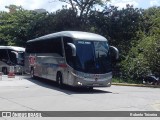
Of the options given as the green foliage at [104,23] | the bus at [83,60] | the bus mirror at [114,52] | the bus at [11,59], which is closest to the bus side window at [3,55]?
the bus at [11,59]

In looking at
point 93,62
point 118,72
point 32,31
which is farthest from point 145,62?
point 32,31

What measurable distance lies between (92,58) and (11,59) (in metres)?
21.3

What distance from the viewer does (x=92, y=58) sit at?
19422 millimetres

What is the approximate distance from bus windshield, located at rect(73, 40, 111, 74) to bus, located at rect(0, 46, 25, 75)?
19923 mm

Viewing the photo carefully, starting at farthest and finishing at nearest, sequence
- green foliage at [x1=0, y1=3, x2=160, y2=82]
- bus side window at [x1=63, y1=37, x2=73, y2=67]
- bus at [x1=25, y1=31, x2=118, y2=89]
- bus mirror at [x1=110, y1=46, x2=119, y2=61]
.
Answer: green foliage at [x1=0, y1=3, x2=160, y2=82] < bus mirror at [x1=110, y1=46, x2=119, y2=61] < bus side window at [x1=63, y1=37, x2=73, y2=67] < bus at [x1=25, y1=31, x2=118, y2=89]

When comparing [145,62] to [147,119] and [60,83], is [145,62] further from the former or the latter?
[147,119]

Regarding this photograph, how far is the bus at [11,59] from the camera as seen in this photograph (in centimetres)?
3841

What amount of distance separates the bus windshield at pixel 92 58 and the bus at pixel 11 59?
19923 millimetres

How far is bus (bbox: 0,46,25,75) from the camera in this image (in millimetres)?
38406

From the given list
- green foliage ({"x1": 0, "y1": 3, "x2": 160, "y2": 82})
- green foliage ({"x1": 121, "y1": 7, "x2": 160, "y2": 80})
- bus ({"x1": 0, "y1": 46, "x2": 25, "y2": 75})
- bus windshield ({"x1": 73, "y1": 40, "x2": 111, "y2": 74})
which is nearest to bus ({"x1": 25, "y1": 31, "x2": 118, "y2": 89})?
bus windshield ({"x1": 73, "y1": 40, "x2": 111, "y2": 74})

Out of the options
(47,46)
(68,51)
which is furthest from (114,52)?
(47,46)

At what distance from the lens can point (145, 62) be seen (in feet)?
97.2

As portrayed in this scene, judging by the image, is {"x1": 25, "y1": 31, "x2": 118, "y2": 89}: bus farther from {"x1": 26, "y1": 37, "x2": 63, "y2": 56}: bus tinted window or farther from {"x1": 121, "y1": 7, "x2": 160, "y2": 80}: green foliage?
{"x1": 121, "y1": 7, "x2": 160, "y2": 80}: green foliage

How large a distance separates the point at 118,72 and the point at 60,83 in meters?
15.3
